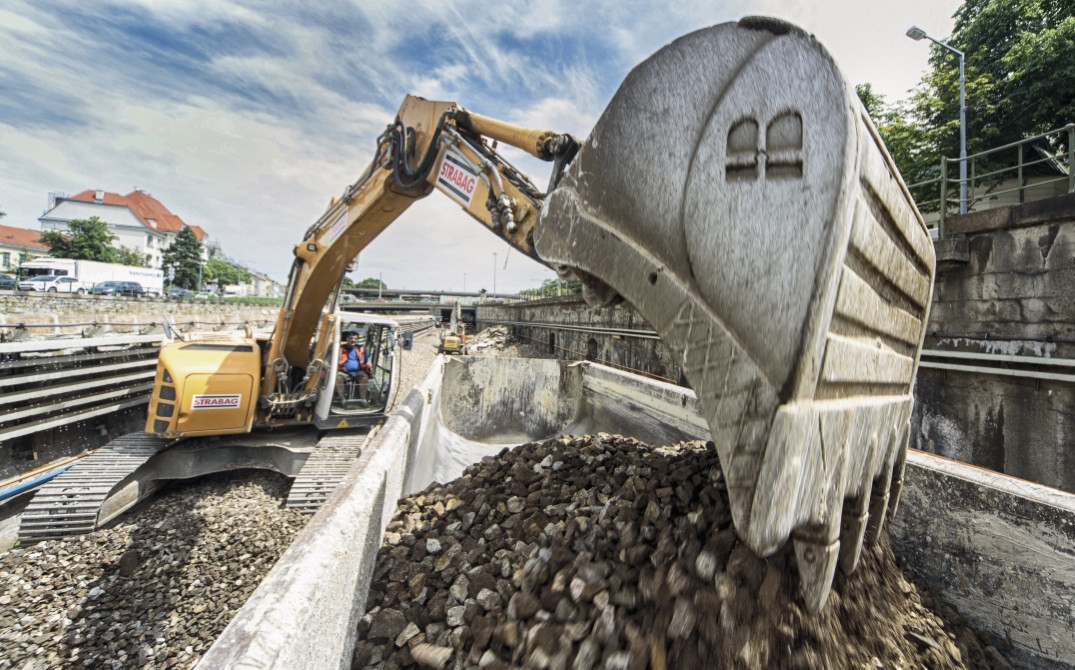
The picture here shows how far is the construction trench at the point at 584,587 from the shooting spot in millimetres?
1309

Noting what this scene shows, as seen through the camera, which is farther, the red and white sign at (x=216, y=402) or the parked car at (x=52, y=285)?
the parked car at (x=52, y=285)

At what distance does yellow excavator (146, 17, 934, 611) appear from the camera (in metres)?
1.04

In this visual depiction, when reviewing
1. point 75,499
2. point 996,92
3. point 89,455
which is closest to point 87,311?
point 89,455

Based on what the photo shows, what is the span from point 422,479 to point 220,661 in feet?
8.58

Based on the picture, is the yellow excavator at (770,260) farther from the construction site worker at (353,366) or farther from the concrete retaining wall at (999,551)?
the construction site worker at (353,366)

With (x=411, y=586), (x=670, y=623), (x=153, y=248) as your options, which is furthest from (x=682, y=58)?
(x=153, y=248)

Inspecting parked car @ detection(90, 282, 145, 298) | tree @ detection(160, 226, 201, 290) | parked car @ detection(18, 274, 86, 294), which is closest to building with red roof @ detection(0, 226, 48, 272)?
tree @ detection(160, 226, 201, 290)

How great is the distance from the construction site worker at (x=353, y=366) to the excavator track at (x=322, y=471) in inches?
22.0

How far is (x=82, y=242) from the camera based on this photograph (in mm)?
34281

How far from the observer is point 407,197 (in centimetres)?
420

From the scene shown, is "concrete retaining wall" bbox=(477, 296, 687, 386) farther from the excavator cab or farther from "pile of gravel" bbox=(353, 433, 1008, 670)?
"pile of gravel" bbox=(353, 433, 1008, 670)

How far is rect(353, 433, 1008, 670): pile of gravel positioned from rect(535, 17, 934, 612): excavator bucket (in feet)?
0.59

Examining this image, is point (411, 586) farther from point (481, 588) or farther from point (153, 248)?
point (153, 248)

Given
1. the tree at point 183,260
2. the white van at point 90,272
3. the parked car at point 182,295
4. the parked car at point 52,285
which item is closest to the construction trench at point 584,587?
the parked car at point 52,285
